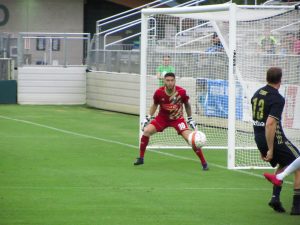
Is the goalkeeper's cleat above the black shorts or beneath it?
beneath

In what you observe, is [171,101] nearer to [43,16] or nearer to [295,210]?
[295,210]

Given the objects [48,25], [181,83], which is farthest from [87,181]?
[48,25]

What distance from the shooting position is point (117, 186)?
1332 centimetres

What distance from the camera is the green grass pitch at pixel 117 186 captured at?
10.8m

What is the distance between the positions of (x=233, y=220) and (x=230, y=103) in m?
5.05

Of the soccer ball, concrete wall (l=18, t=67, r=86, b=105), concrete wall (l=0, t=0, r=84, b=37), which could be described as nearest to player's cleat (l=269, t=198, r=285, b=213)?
the soccer ball

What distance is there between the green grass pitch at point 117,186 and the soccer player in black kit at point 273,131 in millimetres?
300

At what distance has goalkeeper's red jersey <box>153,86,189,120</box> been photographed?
15992 millimetres

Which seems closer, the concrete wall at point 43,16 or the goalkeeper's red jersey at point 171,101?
the goalkeeper's red jersey at point 171,101

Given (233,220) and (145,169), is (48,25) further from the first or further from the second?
(233,220)

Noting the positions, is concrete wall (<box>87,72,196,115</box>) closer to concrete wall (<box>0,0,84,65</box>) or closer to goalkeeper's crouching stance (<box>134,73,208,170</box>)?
goalkeeper's crouching stance (<box>134,73,208,170</box>)

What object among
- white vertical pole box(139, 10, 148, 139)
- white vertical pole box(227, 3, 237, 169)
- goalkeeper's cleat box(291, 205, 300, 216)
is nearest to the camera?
goalkeeper's cleat box(291, 205, 300, 216)

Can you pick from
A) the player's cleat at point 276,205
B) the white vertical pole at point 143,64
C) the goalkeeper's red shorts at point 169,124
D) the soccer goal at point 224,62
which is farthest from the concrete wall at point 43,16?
the player's cleat at point 276,205

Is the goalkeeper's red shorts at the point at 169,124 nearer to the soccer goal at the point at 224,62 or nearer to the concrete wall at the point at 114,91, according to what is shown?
the soccer goal at the point at 224,62
